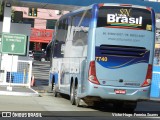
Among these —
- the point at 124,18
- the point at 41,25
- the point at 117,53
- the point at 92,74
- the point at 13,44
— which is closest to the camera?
the point at 92,74

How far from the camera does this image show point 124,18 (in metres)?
17.2

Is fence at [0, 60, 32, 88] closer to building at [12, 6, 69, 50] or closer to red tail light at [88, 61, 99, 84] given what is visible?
red tail light at [88, 61, 99, 84]

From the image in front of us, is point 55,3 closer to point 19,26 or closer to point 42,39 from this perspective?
point 19,26

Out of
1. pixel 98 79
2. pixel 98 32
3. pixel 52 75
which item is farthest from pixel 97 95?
pixel 52 75

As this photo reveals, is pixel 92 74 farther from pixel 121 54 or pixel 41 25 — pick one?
pixel 41 25

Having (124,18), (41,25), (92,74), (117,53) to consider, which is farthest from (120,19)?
(41,25)

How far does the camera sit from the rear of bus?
17.0 metres

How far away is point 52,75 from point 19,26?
5892mm

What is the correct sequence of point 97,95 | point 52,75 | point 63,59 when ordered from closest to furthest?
point 97,95, point 63,59, point 52,75

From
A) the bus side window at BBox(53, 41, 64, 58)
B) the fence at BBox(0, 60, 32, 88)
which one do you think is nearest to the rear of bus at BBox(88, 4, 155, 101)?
the bus side window at BBox(53, 41, 64, 58)

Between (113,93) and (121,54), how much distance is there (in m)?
1.41

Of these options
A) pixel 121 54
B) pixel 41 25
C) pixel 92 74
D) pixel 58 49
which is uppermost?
pixel 41 25

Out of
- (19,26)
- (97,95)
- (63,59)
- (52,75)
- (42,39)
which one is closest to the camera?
(97,95)

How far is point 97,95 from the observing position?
16969mm
